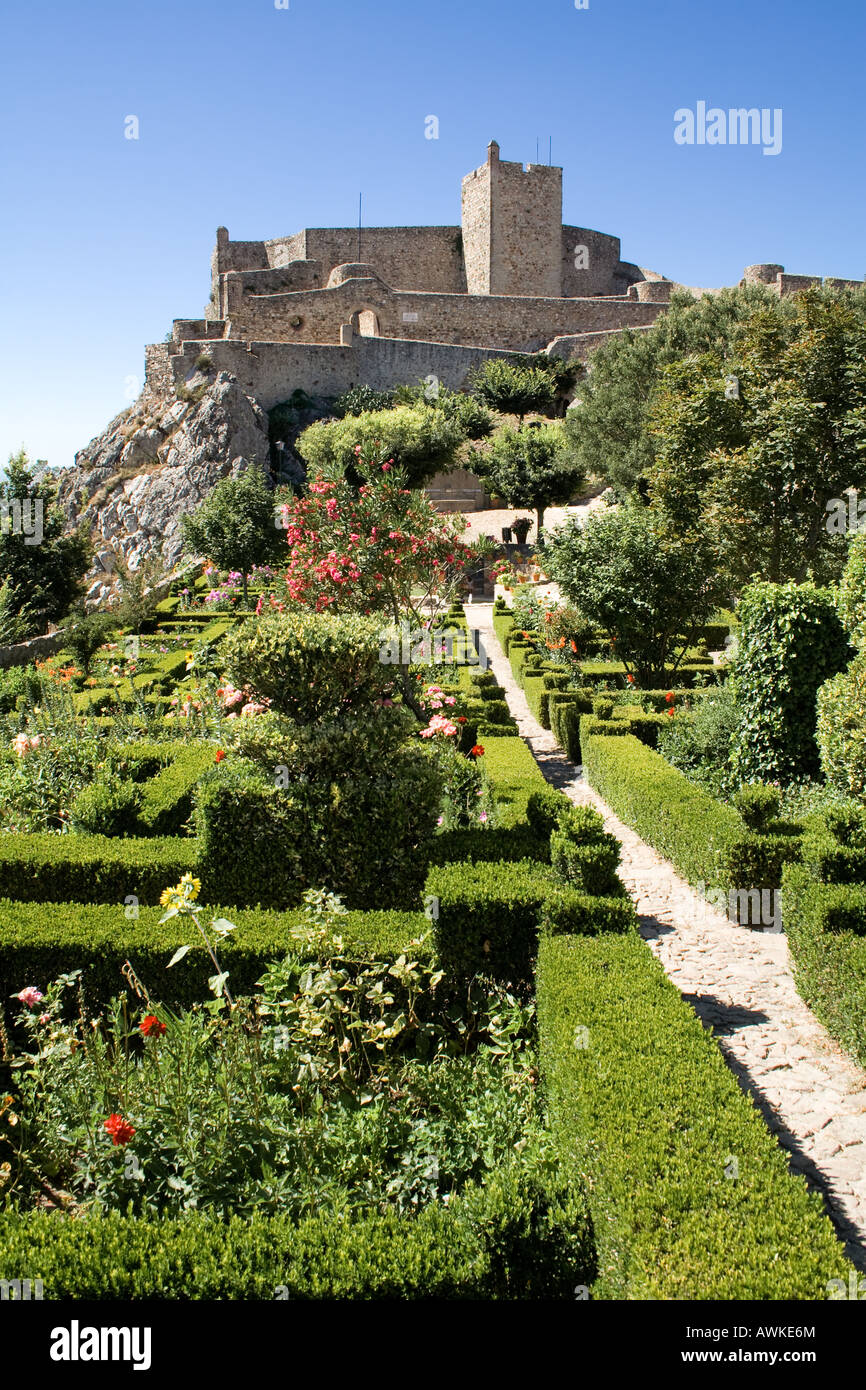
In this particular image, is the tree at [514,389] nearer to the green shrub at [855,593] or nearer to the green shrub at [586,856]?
the green shrub at [855,593]

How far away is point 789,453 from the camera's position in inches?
493

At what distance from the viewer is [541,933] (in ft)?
16.1

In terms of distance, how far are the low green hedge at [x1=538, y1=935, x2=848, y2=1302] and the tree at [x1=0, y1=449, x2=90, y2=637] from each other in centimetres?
1520

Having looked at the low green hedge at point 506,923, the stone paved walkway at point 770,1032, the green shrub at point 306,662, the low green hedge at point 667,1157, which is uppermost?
the green shrub at point 306,662

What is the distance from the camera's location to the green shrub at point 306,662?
6488mm

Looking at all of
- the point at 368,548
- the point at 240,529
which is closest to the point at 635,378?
the point at 240,529

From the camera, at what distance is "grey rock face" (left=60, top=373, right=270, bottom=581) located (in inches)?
1345

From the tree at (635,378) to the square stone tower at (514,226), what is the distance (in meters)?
18.6

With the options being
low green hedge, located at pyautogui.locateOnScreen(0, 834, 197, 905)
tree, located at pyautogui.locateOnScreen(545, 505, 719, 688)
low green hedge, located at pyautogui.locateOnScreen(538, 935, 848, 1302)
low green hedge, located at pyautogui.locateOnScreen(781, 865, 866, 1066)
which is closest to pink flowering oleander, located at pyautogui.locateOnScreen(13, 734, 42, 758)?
low green hedge, located at pyautogui.locateOnScreen(0, 834, 197, 905)

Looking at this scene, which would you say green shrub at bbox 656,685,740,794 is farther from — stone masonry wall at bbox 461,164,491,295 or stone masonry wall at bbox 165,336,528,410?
stone masonry wall at bbox 461,164,491,295

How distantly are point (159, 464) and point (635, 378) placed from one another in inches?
740

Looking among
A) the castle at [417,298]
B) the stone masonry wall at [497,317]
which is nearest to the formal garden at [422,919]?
the castle at [417,298]

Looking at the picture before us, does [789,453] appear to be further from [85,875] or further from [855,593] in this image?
[85,875]

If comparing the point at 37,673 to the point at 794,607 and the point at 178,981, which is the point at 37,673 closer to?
the point at 178,981
